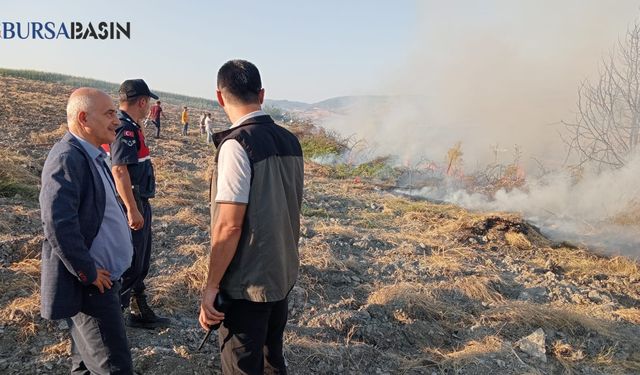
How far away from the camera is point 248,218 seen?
166cm

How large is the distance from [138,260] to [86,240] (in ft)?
3.02

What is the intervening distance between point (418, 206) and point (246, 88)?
737 cm

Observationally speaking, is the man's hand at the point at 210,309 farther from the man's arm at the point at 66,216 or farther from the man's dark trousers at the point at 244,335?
the man's arm at the point at 66,216

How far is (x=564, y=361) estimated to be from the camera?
10.8 feet

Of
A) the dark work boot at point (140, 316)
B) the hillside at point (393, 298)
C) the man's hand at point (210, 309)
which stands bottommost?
the hillside at point (393, 298)

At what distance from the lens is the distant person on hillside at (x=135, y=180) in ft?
8.23

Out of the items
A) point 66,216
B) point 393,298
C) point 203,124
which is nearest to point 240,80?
point 66,216

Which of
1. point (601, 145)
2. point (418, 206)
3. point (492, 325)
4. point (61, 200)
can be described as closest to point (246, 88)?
point (61, 200)

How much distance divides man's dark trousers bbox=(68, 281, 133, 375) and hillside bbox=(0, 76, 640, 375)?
28.9 inches

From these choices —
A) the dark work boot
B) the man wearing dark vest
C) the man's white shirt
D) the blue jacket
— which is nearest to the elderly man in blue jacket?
the blue jacket

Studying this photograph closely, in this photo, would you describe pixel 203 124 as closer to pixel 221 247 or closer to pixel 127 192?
pixel 127 192

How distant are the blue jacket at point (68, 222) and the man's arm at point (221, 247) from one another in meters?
0.49

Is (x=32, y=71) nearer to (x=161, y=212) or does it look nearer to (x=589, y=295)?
(x=161, y=212)

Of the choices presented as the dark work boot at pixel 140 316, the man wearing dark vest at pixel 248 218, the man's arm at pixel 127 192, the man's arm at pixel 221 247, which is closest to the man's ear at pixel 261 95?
the man wearing dark vest at pixel 248 218
